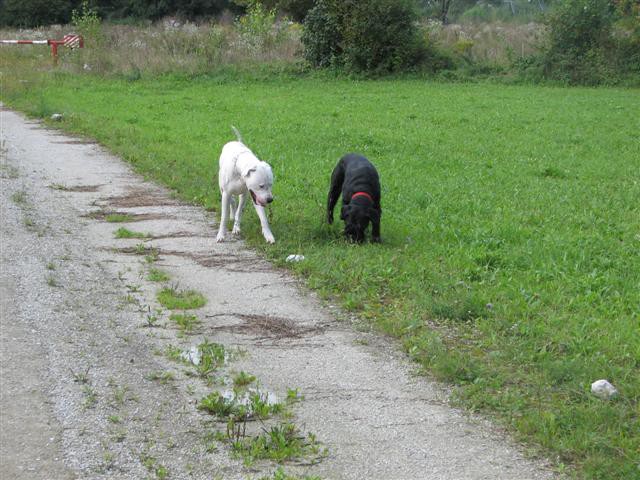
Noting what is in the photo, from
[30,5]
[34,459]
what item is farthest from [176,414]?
[30,5]

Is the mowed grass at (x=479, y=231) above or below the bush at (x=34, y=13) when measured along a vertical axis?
below

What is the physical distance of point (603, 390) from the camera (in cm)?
538

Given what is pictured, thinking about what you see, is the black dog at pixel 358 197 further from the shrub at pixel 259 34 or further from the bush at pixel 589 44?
the shrub at pixel 259 34

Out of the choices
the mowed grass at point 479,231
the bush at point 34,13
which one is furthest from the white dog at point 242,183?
the bush at point 34,13

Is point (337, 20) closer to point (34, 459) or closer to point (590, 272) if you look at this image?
point (590, 272)

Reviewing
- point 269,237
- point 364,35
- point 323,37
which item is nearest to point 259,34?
point 323,37

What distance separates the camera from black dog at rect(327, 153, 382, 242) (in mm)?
9102

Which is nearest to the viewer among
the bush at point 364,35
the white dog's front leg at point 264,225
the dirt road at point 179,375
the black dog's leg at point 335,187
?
the dirt road at point 179,375

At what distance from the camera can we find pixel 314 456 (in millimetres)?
4598

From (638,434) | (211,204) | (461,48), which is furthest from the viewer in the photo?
(461,48)

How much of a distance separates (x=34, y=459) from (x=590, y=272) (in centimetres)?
537

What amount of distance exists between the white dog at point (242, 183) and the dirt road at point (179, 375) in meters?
0.34

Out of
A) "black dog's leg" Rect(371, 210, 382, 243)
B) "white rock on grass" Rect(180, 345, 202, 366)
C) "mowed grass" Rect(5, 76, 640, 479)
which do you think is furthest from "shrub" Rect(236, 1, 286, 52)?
"white rock on grass" Rect(180, 345, 202, 366)

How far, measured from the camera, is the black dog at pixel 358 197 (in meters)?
9.10
